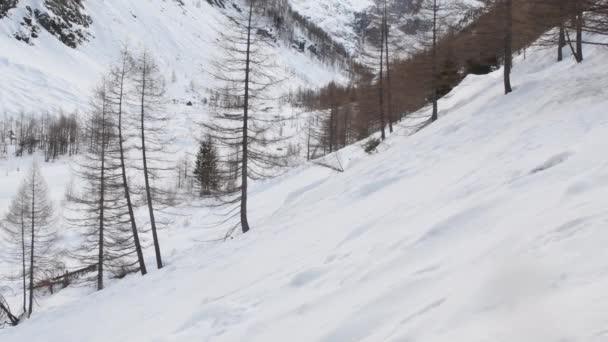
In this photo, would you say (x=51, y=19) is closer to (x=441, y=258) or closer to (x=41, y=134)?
(x=41, y=134)

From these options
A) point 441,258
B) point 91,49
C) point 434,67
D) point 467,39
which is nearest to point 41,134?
point 91,49

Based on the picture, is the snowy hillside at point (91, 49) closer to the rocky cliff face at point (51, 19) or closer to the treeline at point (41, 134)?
the rocky cliff face at point (51, 19)

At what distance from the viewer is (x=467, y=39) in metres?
15.3

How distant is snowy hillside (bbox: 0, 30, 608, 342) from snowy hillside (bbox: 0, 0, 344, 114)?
4326cm

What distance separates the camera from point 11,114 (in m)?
69.9

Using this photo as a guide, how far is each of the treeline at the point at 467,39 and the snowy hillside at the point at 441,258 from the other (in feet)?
5.27

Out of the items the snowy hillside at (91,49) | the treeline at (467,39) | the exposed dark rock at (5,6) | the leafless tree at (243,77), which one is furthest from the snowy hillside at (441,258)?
the exposed dark rock at (5,6)

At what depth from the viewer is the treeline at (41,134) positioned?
216 feet

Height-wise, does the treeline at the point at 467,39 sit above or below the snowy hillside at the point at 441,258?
above

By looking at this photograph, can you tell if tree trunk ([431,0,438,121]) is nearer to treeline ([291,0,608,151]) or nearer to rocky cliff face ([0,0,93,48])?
treeline ([291,0,608,151])

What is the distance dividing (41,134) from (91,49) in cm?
5352

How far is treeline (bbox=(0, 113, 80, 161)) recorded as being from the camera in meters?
65.8

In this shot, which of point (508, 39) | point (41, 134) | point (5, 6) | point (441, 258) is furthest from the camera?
point (5, 6)

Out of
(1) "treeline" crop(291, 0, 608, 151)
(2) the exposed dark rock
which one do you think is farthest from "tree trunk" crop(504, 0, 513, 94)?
(2) the exposed dark rock
